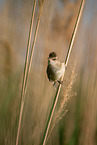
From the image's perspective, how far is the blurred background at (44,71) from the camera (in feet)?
2.61

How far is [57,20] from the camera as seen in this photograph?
84 centimetres

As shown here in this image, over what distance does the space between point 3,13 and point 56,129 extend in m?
Result: 0.76

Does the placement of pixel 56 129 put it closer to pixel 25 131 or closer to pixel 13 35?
pixel 25 131

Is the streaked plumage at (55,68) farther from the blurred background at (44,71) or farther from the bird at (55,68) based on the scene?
the blurred background at (44,71)

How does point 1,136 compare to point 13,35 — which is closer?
point 1,136

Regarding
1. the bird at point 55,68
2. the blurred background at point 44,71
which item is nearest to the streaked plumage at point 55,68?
the bird at point 55,68

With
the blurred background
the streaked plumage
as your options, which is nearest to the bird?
the streaked plumage

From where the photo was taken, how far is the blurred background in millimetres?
794

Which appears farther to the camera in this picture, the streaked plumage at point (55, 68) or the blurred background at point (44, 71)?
the blurred background at point (44, 71)

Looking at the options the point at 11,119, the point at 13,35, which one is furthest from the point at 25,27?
the point at 11,119

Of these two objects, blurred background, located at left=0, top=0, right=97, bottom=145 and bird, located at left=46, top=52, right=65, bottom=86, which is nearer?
bird, located at left=46, top=52, right=65, bottom=86

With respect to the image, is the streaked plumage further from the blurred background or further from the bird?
the blurred background

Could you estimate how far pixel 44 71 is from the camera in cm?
77

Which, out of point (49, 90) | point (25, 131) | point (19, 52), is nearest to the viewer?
point (49, 90)
